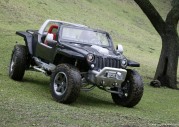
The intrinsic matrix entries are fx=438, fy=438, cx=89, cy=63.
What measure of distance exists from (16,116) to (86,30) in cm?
464

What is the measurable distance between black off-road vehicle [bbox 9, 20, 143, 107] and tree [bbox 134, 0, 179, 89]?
5.33 m

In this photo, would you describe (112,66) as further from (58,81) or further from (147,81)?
(147,81)

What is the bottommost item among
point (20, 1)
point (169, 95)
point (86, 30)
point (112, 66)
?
point (169, 95)

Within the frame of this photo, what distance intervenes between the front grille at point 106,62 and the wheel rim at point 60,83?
82 centimetres

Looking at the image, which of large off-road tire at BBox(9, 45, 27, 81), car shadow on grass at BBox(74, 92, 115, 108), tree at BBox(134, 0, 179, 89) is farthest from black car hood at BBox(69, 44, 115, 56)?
tree at BBox(134, 0, 179, 89)

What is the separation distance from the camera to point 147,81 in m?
17.4

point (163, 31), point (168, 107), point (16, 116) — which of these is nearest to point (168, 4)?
point (163, 31)

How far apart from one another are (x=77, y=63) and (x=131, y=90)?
4.83 feet

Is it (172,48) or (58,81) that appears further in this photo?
(172,48)

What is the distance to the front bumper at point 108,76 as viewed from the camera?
9.88 meters

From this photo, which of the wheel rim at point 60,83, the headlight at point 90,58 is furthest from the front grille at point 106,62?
the wheel rim at point 60,83

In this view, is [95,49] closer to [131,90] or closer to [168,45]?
[131,90]

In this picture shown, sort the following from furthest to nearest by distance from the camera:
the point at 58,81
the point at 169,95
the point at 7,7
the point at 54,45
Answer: the point at 7,7 → the point at 169,95 → the point at 54,45 → the point at 58,81

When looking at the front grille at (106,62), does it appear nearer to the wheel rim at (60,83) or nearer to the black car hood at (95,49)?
the black car hood at (95,49)
